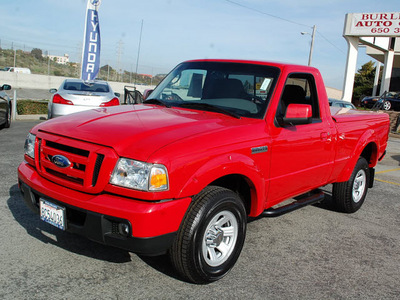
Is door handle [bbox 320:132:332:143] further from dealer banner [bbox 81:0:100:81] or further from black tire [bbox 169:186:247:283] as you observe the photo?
dealer banner [bbox 81:0:100:81]

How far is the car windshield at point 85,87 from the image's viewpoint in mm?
11273

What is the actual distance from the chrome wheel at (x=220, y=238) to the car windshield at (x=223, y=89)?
1.04 metres

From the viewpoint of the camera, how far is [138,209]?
272 centimetres

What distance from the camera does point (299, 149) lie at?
4.08m

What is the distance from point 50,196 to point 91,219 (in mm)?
473

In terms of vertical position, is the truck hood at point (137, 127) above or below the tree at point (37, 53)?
below

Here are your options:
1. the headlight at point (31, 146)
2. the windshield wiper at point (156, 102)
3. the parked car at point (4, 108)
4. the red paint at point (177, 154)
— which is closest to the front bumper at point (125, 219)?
the red paint at point (177, 154)

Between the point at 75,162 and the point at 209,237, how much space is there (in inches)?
47.4

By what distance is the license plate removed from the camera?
9.81 feet

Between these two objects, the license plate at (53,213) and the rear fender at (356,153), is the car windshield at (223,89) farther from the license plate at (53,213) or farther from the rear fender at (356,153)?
the rear fender at (356,153)

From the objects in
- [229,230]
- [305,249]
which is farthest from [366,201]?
[229,230]

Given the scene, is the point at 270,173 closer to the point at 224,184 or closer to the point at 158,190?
the point at 224,184

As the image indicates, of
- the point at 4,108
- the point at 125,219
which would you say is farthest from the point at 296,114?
the point at 4,108

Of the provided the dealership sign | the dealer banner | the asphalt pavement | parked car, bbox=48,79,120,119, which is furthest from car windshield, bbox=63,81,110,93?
the dealership sign
